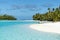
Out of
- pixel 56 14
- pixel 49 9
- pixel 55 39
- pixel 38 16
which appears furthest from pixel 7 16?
pixel 55 39

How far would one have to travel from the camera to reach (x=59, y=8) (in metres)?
53.0

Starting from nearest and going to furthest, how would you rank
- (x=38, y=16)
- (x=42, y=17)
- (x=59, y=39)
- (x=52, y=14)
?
(x=59, y=39) < (x=52, y=14) < (x=42, y=17) < (x=38, y=16)

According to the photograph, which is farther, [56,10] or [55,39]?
[56,10]

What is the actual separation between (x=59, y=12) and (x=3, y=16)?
6029 centimetres

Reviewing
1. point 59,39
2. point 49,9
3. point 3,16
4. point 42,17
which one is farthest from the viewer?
point 3,16

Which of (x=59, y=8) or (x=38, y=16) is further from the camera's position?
(x=38, y=16)

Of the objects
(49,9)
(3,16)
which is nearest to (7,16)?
(3,16)

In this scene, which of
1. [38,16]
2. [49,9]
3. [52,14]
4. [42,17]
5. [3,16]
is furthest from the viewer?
[3,16]

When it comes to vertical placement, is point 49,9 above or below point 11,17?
above

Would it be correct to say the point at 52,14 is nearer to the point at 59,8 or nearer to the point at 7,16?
the point at 59,8

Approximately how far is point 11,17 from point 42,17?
1936 inches

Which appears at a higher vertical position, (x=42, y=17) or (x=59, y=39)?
(x=59, y=39)

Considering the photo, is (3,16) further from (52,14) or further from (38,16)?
(52,14)

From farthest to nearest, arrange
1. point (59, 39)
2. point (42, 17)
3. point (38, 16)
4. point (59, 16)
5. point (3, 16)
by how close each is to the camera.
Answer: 1. point (3, 16)
2. point (38, 16)
3. point (42, 17)
4. point (59, 16)
5. point (59, 39)
